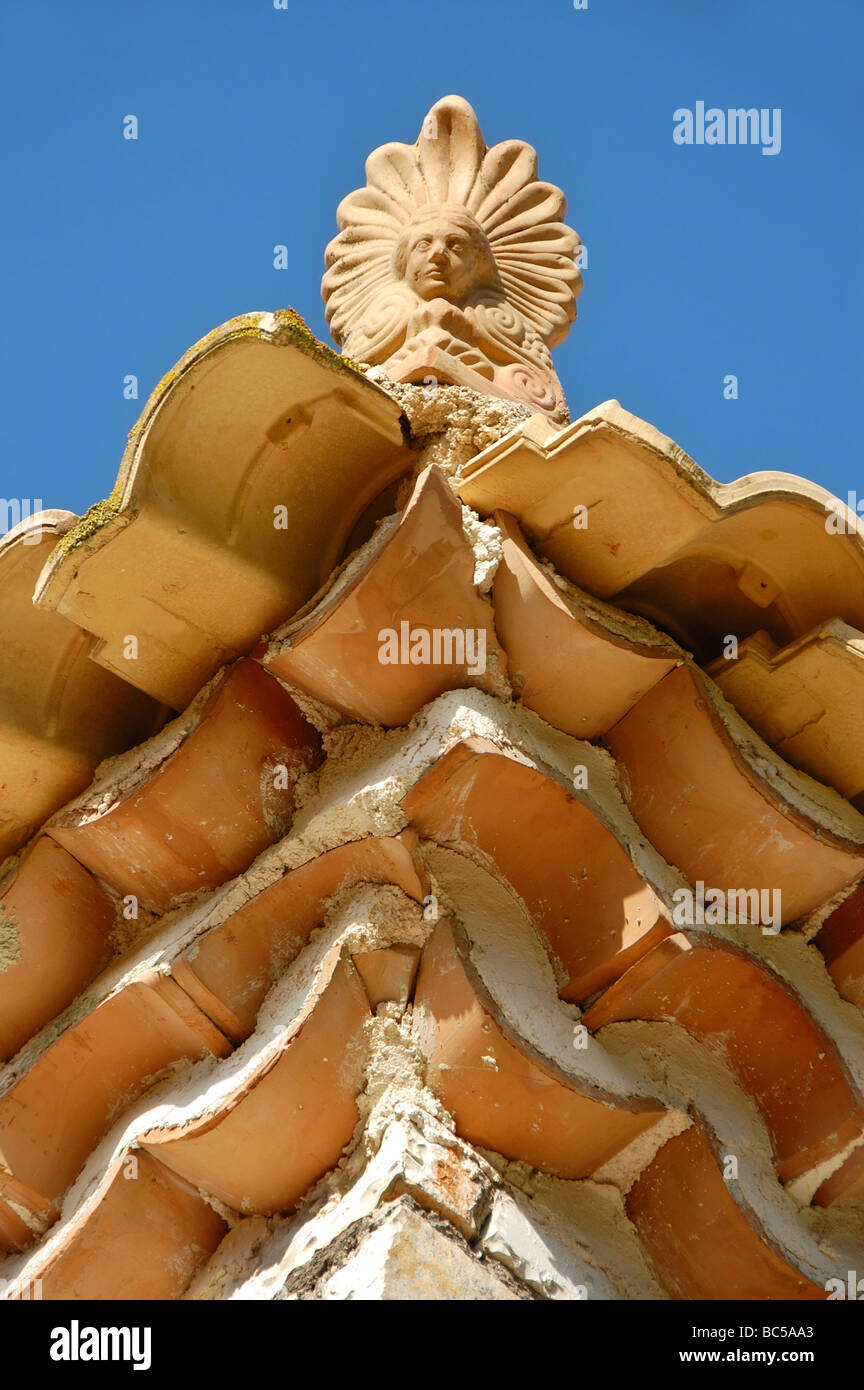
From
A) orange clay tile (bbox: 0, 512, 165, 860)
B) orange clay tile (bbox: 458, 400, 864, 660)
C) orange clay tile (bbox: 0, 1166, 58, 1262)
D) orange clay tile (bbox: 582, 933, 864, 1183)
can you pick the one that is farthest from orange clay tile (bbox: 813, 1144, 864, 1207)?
orange clay tile (bbox: 0, 512, 165, 860)

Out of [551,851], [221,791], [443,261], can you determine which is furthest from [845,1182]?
[443,261]

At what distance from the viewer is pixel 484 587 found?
3396 mm

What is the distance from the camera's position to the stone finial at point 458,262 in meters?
4.50

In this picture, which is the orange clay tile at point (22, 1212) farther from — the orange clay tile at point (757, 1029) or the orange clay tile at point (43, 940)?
the orange clay tile at point (757, 1029)

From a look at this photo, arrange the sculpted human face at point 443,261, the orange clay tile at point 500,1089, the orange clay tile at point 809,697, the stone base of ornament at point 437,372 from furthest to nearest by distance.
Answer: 1. the sculpted human face at point 443,261
2. the stone base of ornament at point 437,372
3. the orange clay tile at point 809,697
4. the orange clay tile at point 500,1089

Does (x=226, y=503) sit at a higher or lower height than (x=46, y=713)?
higher

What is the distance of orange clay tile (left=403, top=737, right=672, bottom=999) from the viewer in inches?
128

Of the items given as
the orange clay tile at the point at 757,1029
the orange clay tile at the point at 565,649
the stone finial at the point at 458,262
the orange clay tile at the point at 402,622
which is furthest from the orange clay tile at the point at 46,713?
the orange clay tile at the point at 757,1029

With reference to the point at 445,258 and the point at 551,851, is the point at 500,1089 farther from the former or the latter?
the point at 445,258

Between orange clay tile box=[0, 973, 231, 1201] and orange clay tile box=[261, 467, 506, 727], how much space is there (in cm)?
72

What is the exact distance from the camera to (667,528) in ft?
11.2

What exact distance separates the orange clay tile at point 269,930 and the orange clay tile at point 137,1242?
311mm

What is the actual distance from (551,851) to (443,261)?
195cm

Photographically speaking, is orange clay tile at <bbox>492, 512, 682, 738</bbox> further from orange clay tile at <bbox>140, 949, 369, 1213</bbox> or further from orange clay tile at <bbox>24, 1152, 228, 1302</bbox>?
orange clay tile at <bbox>24, 1152, 228, 1302</bbox>
